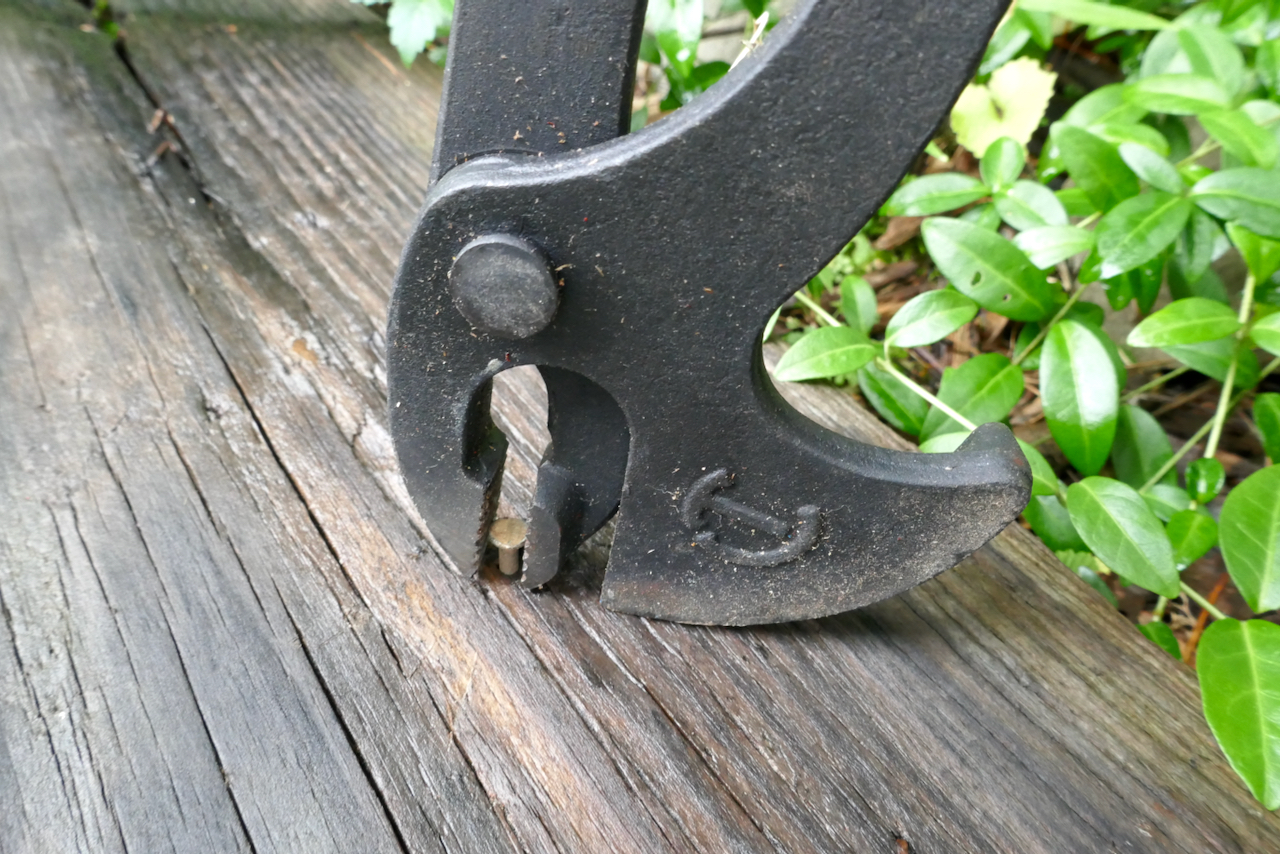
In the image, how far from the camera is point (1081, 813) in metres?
A: 0.82

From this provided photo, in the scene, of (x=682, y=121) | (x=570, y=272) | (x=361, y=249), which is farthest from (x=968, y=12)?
(x=361, y=249)

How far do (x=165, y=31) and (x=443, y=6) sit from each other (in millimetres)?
924

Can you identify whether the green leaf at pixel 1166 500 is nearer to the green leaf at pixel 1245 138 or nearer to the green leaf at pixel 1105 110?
the green leaf at pixel 1245 138

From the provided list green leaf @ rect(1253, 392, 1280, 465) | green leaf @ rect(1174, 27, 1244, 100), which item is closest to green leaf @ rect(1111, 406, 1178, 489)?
green leaf @ rect(1253, 392, 1280, 465)

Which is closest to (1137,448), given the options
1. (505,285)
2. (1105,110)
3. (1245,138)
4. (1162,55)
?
(1245,138)

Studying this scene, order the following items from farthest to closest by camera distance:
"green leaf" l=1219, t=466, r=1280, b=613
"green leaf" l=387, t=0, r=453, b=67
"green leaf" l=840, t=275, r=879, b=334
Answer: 1. "green leaf" l=387, t=0, r=453, b=67
2. "green leaf" l=840, t=275, r=879, b=334
3. "green leaf" l=1219, t=466, r=1280, b=613

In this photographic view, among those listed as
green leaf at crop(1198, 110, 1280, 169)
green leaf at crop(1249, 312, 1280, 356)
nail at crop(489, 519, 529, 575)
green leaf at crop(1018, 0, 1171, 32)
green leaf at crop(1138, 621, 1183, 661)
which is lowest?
green leaf at crop(1138, 621, 1183, 661)

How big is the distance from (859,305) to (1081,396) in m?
0.36

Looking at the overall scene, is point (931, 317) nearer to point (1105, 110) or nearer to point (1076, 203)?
point (1076, 203)

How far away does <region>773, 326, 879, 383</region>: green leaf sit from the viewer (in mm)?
1107

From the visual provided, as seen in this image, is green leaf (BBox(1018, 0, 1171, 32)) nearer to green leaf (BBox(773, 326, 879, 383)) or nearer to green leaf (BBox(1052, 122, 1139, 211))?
green leaf (BBox(1052, 122, 1139, 211))

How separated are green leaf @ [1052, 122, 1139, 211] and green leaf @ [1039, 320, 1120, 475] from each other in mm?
228

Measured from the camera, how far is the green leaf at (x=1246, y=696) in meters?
0.75

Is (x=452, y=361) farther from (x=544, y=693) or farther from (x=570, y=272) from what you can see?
(x=544, y=693)
